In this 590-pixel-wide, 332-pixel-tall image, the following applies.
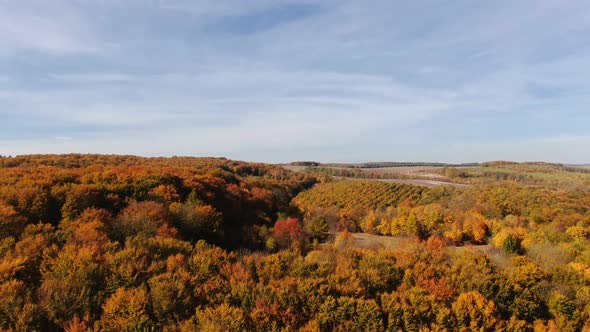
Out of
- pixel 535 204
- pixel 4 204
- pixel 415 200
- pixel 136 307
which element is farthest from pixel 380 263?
pixel 415 200

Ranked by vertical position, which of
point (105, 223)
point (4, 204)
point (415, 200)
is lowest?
point (415, 200)

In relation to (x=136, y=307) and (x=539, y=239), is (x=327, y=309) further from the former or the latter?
(x=539, y=239)

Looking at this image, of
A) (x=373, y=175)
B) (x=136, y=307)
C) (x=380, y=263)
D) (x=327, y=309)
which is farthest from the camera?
(x=373, y=175)

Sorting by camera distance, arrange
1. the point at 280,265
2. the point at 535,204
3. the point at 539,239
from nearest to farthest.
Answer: the point at 280,265 → the point at 539,239 → the point at 535,204

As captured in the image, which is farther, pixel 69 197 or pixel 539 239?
pixel 539 239

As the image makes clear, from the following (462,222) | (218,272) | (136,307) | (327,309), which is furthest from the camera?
(462,222)

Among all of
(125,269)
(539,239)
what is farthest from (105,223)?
(539,239)

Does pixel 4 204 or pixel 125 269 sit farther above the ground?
pixel 4 204

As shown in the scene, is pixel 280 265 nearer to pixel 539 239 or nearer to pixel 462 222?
pixel 539 239

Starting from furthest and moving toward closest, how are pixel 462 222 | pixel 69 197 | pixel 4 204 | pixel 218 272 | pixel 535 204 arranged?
pixel 535 204 < pixel 462 222 < pixel 69 197 < pixel 4 204 < pixel 218 272
